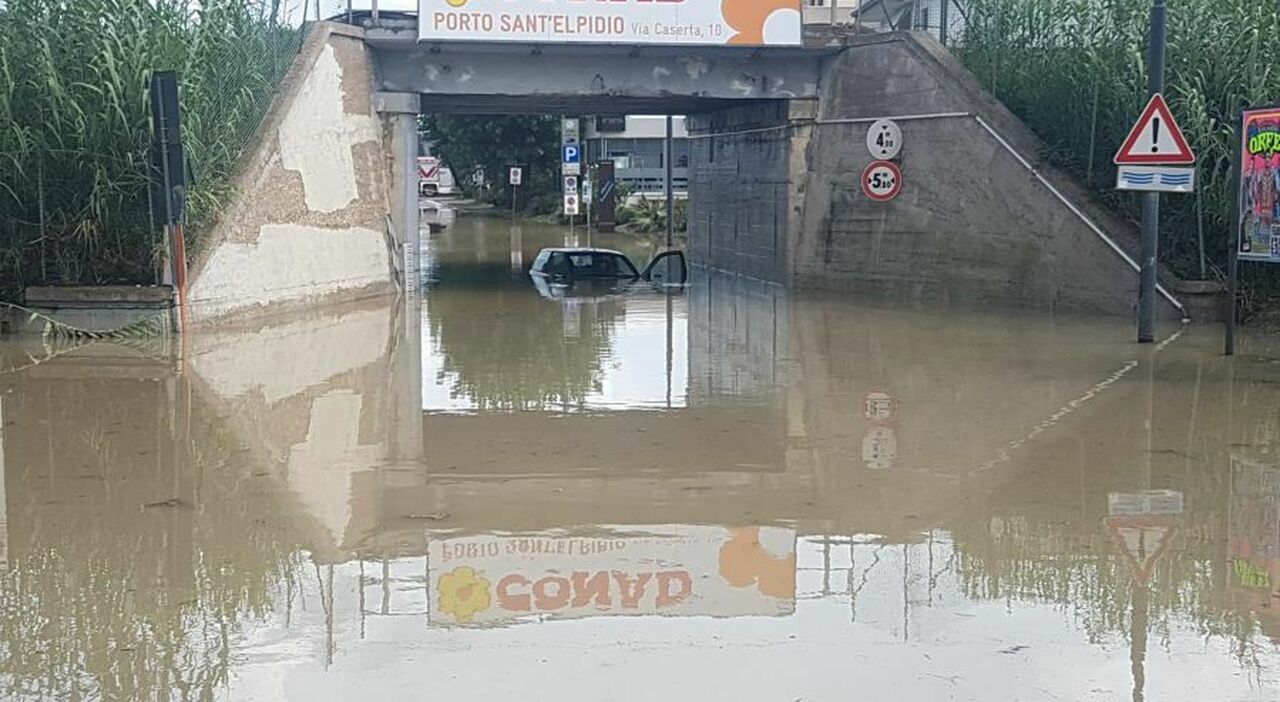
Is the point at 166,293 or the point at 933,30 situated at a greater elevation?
the point at 933,30

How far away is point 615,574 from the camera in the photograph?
686 centimetres

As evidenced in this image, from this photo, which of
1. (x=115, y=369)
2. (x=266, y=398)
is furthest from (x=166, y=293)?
(x=266, y=398)

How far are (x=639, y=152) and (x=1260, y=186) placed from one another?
56.6 meters

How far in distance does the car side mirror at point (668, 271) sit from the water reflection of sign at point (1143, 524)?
1886 centimetres

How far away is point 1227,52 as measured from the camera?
17250 mm

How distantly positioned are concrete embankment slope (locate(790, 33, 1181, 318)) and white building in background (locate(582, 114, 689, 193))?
41.7 metres

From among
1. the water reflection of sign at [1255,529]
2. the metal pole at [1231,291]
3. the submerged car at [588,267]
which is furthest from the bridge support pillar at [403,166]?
the water reflection of sign at [1255,529]

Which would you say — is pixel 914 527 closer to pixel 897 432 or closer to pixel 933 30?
pixel 897 432

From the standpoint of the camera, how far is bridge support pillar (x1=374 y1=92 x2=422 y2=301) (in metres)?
22.5

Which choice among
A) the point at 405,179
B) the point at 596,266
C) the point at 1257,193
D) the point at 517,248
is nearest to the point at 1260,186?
the point at 1257,193

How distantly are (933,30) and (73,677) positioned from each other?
20.5m

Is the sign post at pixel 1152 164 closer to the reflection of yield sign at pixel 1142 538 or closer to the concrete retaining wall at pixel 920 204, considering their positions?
the concrete retaining wall at pixel 920 204

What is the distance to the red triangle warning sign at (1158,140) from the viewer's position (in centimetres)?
1454

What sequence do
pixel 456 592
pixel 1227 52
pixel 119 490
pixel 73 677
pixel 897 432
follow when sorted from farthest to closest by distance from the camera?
1. pixel 1227 52
2. pixel 897 432
3. pixel 119 490
4. pixel 456 592
5. pixel 73 677
